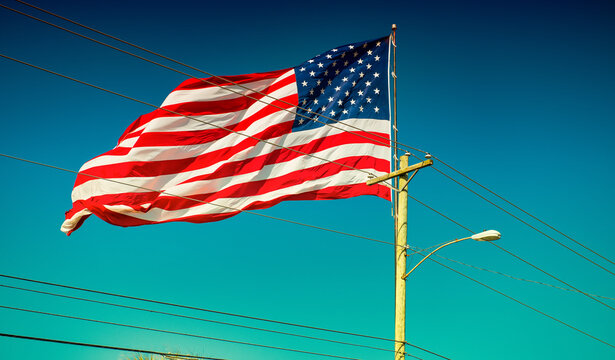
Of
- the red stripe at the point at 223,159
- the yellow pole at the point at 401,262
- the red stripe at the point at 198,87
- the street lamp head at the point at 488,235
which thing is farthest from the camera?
the red stripe at the point at 198,87

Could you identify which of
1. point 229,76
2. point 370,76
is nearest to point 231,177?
point 229,76

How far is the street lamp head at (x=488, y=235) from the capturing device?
1146 centimetres

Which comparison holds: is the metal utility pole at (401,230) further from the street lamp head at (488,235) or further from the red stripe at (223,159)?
the street lamp head at (488,235)

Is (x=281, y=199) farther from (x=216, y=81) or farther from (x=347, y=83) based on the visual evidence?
(x=347, y=83)

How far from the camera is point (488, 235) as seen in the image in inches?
454

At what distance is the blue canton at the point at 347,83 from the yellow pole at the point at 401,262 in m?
1.60

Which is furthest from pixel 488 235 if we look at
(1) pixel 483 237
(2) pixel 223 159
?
(2) pixel 223 159

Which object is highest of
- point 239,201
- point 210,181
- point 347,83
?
point 347,83

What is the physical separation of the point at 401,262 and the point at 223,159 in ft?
14.2

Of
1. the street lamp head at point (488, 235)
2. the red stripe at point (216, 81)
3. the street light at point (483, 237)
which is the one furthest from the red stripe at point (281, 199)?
the red stripe at point (216, 81)

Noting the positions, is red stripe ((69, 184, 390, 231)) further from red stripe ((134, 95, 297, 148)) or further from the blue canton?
the blue canton

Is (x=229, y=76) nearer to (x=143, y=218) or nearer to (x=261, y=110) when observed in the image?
(x=261, y=110)

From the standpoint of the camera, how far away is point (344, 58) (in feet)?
41.6

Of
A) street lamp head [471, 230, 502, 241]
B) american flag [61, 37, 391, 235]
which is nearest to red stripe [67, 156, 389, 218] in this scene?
american flag [61, 37, 391, 235]
